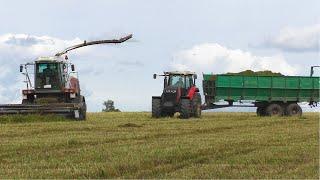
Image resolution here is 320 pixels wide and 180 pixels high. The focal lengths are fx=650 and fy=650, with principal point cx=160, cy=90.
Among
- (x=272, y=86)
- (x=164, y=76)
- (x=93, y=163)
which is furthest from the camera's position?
(x=272, y=86)

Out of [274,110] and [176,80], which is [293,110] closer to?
[274,110]

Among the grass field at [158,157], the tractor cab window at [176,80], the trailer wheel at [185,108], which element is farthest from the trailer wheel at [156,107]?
the grass field at [158,157]

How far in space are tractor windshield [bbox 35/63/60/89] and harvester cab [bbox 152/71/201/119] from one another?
552 centimetres

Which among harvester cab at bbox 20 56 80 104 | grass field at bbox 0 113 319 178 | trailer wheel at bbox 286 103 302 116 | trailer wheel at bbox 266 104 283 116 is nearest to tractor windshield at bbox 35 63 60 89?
harvester cab at bbox 20 56 80 104

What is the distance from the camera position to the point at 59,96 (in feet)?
113

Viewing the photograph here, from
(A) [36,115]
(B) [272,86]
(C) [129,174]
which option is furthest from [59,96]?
(C) [129,174]

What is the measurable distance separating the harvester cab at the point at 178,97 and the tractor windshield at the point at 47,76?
5522 millimetres

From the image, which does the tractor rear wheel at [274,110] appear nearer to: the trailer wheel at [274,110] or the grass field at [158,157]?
the trailer wheel at [274,110]

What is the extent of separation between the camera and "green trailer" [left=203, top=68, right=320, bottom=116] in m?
40.4

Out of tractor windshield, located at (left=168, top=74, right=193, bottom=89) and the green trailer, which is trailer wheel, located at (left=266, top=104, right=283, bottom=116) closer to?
the green trailer

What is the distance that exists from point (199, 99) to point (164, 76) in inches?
98.9

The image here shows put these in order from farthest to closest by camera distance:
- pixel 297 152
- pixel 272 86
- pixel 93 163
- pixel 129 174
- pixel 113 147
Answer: pixel 272 86
pixel 113 147
pixel 297 152
pixel 93 163
pixel 129 174

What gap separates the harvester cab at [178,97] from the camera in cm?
3541

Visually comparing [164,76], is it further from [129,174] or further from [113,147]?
[129,174]
